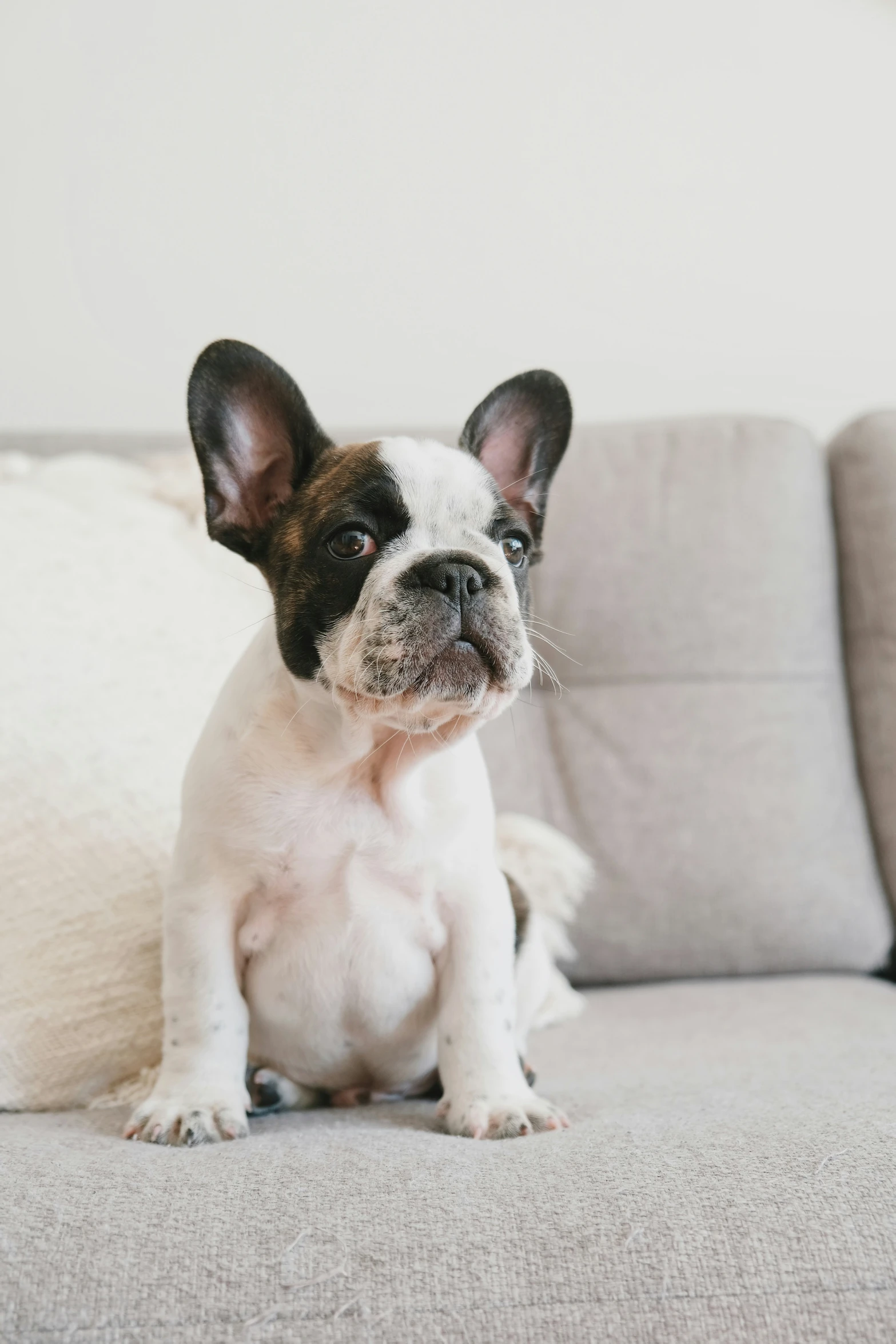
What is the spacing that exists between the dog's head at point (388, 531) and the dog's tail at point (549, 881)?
2.02 ft

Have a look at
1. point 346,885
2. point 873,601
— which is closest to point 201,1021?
Result: point 346,885

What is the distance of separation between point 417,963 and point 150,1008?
1.08 feet

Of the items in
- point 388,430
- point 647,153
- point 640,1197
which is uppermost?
point 647,153

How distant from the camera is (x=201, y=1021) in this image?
1171 millimetres

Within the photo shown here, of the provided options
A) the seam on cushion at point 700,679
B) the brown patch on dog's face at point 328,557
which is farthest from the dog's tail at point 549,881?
the brown patch on dog's face at point 328,557

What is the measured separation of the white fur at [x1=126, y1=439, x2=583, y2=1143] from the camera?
1175mm

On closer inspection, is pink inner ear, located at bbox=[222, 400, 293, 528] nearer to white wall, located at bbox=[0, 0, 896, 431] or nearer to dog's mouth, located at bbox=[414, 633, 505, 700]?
dog's mouth, located at bbox=[414, 633, 505, 700]

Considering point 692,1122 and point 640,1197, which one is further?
point 692,1122

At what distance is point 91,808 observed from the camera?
4.56ft

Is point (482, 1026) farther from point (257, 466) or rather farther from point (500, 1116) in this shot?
point (257, 466)

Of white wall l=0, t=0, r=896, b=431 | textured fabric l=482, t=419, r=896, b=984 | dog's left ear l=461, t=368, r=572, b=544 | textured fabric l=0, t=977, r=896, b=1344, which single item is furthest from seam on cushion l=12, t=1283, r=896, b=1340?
white wall l=0, t=0, r=896, b=431

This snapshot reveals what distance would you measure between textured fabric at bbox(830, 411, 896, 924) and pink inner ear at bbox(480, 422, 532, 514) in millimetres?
1020

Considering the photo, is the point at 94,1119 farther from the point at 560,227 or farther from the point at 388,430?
the point at 560,227

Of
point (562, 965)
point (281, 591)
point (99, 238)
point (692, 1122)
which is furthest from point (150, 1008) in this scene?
point (99, 238)
